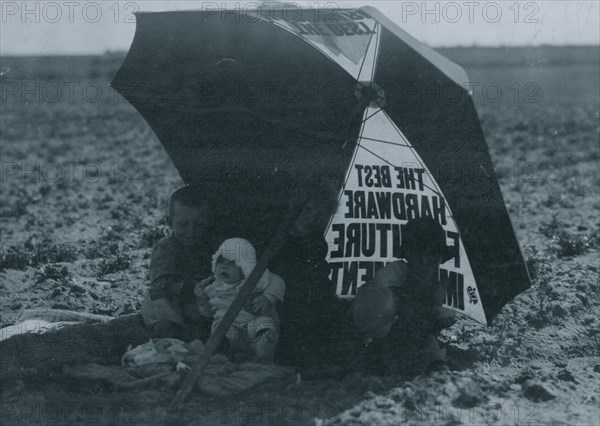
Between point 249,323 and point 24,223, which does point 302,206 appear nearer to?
point 249,323

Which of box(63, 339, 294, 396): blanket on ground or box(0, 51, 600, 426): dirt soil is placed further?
box(63, 339, 294, 396): blanket on ground

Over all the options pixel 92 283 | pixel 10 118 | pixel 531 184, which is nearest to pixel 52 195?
pixel 92 283

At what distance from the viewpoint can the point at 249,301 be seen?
498 cm

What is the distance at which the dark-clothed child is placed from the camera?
509cm

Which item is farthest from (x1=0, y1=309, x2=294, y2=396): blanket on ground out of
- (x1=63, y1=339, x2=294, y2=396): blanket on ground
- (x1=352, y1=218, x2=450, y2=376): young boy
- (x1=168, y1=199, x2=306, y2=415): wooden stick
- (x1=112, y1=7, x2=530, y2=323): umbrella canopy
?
(x1=112, y1=7, x2=530, y2=323): umbrella canopy

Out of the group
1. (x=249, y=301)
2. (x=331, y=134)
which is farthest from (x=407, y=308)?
(x=331, y=134)

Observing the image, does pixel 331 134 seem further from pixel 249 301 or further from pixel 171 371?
pixel 171 371

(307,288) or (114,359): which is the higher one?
(307,288)

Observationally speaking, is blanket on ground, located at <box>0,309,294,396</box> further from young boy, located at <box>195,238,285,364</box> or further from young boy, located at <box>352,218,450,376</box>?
young boy, located at <box>352,218,450,376</box>

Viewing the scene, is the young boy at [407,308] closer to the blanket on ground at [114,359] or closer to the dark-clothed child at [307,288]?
the dark-clothed child at [307,288]

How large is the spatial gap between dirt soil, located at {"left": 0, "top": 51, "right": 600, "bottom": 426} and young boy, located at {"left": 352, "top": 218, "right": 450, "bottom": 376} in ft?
0.82

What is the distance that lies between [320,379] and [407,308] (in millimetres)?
688

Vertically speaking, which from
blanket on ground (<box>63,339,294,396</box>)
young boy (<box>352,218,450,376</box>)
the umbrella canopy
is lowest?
blanket on ground (<box>63,339,294,396</box>)

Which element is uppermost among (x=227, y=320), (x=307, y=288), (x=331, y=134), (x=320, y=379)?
(x=331, y=134)
